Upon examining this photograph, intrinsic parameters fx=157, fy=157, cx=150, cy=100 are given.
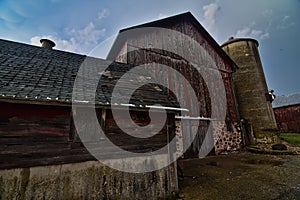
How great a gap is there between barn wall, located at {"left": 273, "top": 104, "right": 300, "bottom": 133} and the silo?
1176 cm

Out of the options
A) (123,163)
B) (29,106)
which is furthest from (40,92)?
(123,163)

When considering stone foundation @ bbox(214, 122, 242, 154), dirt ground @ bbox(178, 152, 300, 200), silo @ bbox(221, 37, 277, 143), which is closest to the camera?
dirt ground @ bbox(178, 152, 300, 200)

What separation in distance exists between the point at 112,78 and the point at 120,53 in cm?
481

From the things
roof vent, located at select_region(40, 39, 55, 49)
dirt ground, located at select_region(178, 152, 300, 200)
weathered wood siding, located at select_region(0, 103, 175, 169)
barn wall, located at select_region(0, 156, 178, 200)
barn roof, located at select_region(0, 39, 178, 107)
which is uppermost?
roof vent, located at select_region(40, 39, 55, 49)

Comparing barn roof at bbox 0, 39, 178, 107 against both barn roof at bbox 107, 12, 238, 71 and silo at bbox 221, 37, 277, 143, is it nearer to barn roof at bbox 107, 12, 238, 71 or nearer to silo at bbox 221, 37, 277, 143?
barn roof at bbox 107, 12, 238, 71

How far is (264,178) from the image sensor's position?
5051 mm

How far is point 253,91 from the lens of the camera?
13.2 m

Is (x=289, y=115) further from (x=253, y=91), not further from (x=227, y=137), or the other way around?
(x=227, y=137)

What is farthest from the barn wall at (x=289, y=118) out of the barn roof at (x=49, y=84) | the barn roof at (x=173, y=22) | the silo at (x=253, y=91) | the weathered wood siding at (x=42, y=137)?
the weathered wood siding at (x=42, y=137)

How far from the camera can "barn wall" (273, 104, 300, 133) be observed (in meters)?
20.6

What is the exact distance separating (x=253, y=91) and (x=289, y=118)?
Result: 13.7m

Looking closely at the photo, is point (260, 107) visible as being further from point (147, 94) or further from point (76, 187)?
point (76, 187)

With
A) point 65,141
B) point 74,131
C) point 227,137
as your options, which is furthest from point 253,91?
point 65,141

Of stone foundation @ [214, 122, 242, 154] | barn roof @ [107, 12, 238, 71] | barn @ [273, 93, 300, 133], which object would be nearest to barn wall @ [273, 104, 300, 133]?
barn @ [273, 93, 300, 133]
